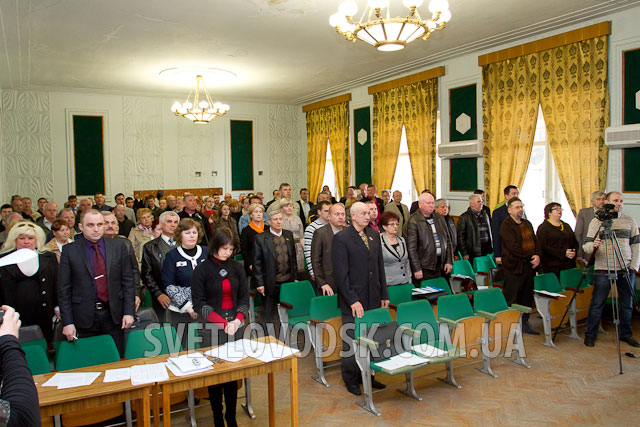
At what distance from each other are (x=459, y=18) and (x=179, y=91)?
8.16m

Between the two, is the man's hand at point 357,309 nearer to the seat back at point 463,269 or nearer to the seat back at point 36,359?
the seat back at point 36,359

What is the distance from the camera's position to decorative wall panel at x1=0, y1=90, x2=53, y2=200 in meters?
12.1

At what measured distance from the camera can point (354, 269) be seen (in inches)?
171

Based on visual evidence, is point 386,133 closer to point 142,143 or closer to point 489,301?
point 142,143

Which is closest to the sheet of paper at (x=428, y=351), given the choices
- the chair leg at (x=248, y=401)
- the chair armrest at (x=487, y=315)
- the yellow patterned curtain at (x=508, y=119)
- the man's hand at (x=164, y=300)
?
the chair armrest at (x=487, y=315)

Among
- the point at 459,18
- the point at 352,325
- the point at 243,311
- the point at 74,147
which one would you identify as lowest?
the point at 352,325

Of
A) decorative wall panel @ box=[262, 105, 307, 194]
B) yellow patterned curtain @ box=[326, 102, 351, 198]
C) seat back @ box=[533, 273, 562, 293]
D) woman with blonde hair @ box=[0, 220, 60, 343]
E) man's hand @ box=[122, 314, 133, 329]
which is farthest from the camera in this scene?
decorative wall panel @ box=[262, 105, 307, 194]

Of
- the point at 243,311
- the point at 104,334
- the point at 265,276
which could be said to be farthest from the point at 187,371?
the point at 265,276

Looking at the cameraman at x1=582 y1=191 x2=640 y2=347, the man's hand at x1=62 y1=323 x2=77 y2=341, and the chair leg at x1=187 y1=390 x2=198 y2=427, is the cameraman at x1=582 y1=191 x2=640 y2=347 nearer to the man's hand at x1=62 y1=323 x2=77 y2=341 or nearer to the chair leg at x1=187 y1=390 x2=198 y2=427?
the chair leg at x1=187 y1=390 x2=198 y2=427

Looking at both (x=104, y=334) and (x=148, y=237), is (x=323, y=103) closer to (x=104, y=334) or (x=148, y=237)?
(x=148, y=237)

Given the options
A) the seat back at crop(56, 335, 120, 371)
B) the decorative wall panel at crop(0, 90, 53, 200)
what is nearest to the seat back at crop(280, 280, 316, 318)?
the seat back at crop(56, 335, 120, 371)

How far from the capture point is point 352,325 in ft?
14.4

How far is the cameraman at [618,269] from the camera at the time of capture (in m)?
5.35

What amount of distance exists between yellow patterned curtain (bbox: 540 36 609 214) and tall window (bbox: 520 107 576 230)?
400mm
